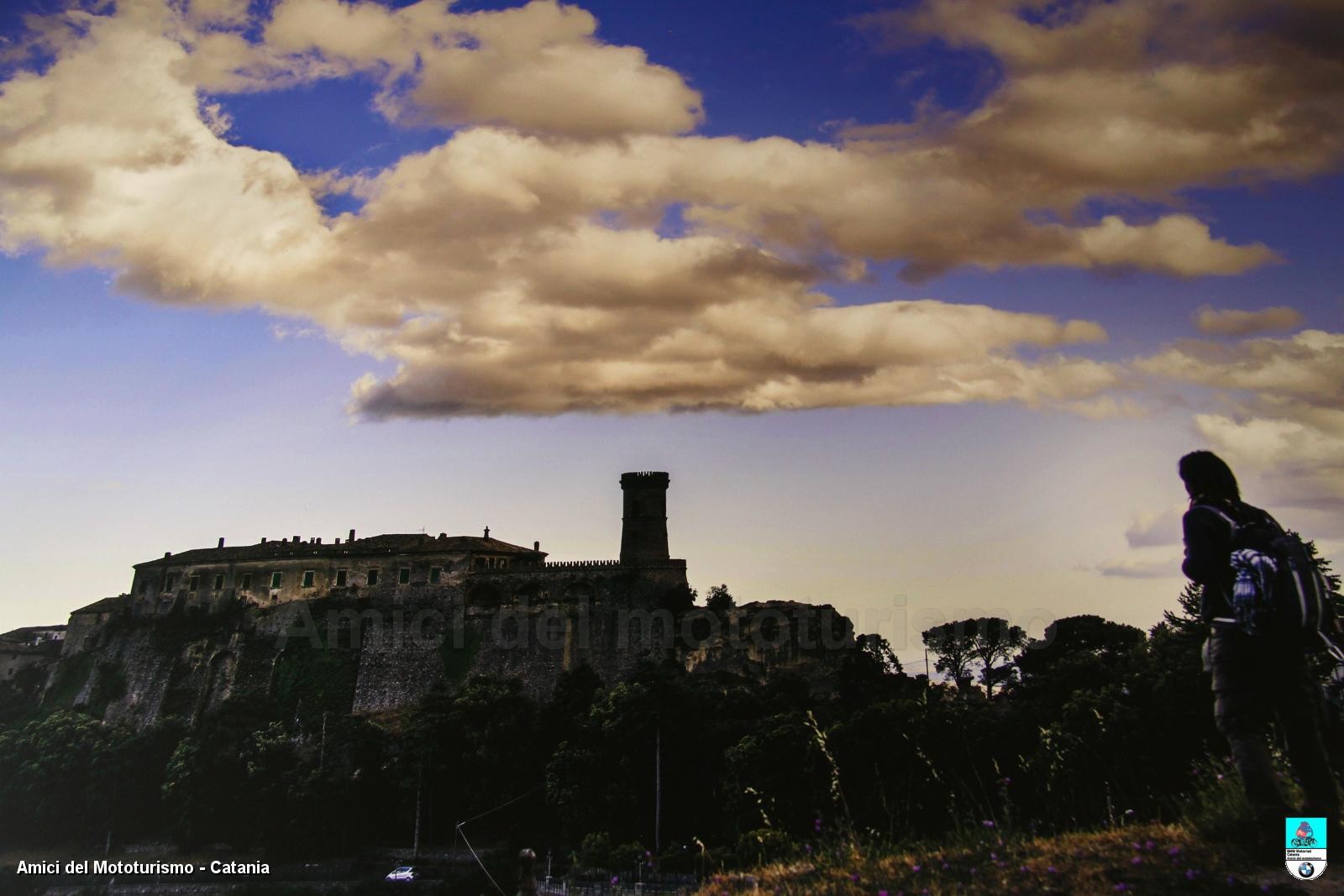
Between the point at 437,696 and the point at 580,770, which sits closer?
the point at 580,770

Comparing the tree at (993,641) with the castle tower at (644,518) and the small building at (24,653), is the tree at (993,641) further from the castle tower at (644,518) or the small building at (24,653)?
the small building at (24,653)

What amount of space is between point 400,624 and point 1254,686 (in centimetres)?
5833

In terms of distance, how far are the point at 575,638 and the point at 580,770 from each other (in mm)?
13955

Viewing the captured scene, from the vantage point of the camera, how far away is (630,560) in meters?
59.7

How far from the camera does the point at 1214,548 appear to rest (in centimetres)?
644

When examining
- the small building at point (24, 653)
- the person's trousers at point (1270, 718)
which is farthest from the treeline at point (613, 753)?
the person's trousers at point (1270, 718)

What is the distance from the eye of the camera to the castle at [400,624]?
55.5 m

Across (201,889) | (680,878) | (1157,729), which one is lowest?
(201,889)

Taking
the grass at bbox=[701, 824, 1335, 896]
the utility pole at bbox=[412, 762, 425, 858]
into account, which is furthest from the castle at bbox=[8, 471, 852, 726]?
the grass at bbox=[701, 824, 1335, 896]

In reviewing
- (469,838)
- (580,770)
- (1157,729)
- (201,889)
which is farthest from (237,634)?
(1157,729)

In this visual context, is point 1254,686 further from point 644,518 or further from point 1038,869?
point 644,518

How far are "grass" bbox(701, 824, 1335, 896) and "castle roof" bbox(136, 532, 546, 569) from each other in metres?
55.1

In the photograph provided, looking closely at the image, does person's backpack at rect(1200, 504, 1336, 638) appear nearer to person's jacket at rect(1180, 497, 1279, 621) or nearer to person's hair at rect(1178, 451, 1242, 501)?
person's jacket at rect(1180, 497, 1279, 621)

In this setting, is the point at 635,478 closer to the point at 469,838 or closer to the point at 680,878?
the point at 469,838
